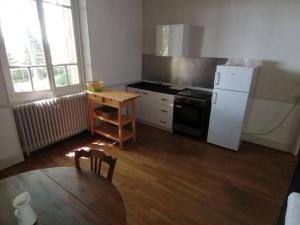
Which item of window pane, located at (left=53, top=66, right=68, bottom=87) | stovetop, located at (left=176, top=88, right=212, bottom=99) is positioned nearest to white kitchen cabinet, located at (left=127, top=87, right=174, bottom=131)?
stovetop, located at (left=176, top=88, right=212, bottom=99)

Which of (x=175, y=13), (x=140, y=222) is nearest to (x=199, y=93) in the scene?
(x=175, y=13)

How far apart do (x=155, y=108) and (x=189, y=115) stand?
71 cm

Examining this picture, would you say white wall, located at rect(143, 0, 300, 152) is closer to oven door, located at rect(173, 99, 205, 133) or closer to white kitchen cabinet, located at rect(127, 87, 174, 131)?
oven door, located at rect(173, 99, 205, 133)

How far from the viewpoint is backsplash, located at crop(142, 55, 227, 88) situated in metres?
3.44

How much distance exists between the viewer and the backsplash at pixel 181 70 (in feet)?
11.3

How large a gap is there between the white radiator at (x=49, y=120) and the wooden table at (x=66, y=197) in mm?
1582

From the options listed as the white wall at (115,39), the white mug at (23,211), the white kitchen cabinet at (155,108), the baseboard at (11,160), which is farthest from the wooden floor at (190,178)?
the white wall at (115,39)

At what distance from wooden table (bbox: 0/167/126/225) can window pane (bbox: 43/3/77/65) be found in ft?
7.13

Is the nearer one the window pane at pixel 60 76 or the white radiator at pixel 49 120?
the white radiator at pixel 49 120

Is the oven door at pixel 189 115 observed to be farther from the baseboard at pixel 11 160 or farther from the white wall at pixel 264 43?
the baseboard at pixel 11 160

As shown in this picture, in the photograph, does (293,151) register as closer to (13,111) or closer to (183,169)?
(183,169)

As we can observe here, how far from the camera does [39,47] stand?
2.69m

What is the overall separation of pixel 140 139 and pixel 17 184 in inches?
89.6

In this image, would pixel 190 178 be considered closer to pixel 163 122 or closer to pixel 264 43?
pixel 163 122
